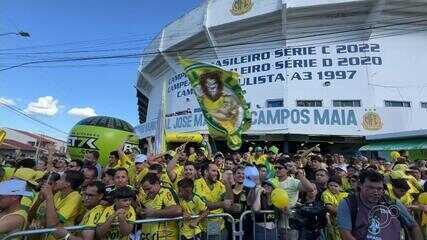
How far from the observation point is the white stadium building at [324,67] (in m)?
20.6

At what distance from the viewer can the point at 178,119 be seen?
23797 millimetres

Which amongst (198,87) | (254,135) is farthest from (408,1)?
(198,87)

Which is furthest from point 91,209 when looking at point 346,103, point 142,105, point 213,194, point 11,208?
point 142,105

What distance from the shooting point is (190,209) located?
5094 mm

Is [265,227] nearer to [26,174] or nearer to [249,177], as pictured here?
[249,177]

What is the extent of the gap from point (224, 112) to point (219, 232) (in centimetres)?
437

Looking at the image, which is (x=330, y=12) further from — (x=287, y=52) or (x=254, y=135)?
(x=254, y=135)

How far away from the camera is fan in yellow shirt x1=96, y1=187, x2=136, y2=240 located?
369 centimetres

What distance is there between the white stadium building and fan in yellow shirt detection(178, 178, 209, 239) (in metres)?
15.9

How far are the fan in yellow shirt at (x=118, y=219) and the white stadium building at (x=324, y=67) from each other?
1736 centimetres

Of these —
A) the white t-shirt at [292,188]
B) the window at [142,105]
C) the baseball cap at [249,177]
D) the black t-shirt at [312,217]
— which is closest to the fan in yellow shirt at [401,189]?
the black t-shirt at [312,217]

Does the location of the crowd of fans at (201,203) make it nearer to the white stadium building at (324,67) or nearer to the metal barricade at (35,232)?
the metal barricade at (35,232)

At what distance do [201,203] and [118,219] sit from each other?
A: 5.55 feet

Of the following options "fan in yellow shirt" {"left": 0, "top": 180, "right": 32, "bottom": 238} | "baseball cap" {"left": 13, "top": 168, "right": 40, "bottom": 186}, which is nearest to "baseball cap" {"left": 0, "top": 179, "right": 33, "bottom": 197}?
"fan in yellow shirt" {"left": 0, "top": 180, "right": 32, "bottom": 238}
